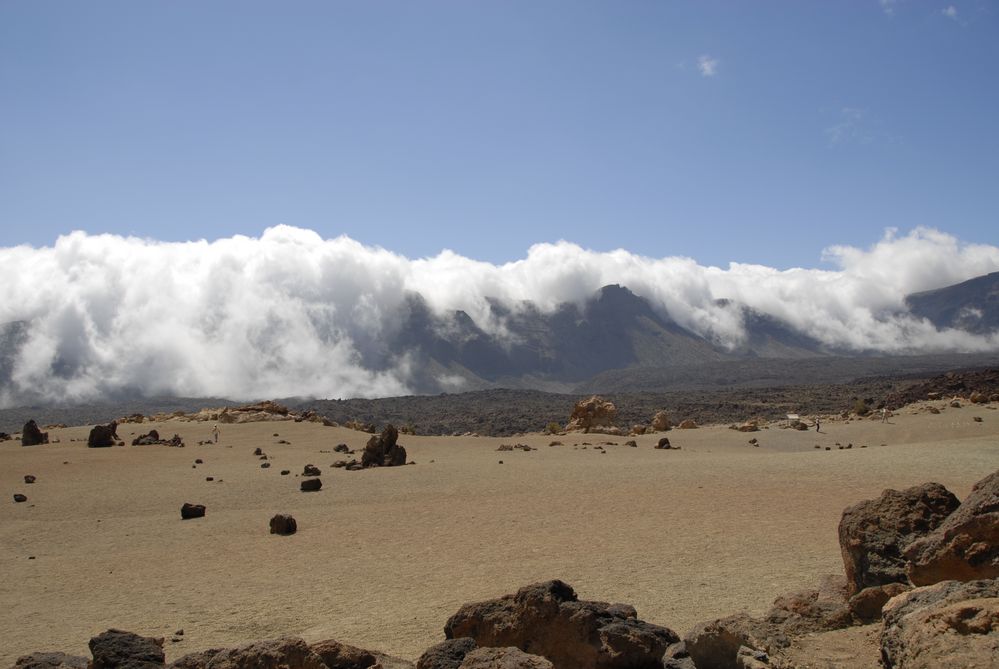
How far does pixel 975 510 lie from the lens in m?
5.73

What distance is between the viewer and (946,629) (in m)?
4.15

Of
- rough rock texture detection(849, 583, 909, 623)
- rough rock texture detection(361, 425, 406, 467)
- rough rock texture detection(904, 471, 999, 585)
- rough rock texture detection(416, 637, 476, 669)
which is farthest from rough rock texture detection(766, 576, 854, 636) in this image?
rough rock texture detection(361, 425, 406, 467)

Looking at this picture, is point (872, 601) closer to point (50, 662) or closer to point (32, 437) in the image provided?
point (50, 662)

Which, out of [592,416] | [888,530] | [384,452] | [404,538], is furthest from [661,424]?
[888,530]

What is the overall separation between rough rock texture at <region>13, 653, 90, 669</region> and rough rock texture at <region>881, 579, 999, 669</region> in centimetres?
605

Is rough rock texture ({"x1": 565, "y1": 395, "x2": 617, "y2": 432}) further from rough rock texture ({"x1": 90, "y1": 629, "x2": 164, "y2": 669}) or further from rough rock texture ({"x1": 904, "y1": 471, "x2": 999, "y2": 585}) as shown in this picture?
rough rock texture ({"x1": 90, "y1": 629, "x2": 164, "y2": 669})

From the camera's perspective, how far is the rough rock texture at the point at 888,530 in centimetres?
668

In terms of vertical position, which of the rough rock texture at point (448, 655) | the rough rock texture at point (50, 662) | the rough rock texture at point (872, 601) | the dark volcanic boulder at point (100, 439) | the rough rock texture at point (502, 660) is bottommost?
the rough rock texture at point (50, 662)

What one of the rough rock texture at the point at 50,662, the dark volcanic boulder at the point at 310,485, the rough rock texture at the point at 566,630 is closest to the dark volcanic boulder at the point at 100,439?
the dark volcanic boulder at the point at 310,485

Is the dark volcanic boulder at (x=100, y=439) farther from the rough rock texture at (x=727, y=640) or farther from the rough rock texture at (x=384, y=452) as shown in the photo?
the rough rock texture at (x=727, y=640)

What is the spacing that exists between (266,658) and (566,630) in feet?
7.78

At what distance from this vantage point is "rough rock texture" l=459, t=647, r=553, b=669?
5156 mm

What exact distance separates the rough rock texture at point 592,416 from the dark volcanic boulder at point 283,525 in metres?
29.4

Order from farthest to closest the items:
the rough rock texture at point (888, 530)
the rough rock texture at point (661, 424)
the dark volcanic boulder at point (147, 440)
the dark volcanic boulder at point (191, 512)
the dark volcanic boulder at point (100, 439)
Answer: the rough rock texture at point (661, 424), the dark volcanic boulder at point (147, 440), the dark volcanic boulder at point (100, 439), the dark volcanic boulder at point (191, 512), the rough rock texture at point (888, 530)
